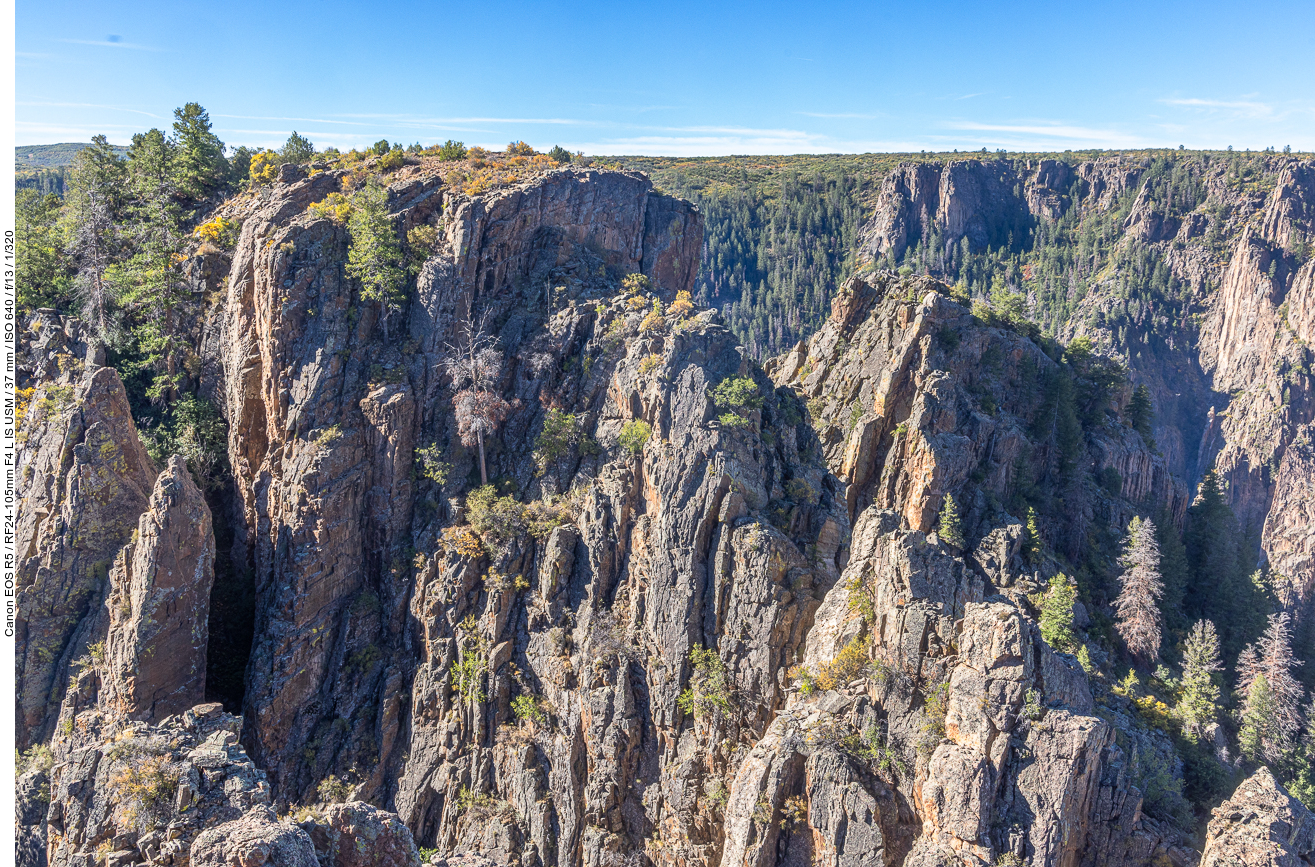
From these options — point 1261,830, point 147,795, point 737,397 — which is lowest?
point 1261,830

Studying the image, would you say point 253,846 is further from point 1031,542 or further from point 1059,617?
point 1031,542

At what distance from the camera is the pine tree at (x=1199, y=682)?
39188mm

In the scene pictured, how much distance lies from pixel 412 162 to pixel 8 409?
26546mm

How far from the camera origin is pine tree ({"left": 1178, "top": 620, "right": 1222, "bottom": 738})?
39.2 m

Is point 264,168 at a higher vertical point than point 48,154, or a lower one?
lower

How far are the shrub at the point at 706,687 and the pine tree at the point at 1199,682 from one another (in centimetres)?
2490

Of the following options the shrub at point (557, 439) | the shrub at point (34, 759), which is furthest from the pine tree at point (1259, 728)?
the shrub at point (34, 759)

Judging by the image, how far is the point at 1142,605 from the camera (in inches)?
1987

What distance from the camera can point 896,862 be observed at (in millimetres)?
A: 21219

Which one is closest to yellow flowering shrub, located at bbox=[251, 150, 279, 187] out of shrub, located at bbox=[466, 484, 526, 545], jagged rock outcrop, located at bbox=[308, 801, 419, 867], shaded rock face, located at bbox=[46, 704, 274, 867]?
shrub, located at bbox=[466, 484, 526, 545]

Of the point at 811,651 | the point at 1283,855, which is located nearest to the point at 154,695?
the point at 811,651

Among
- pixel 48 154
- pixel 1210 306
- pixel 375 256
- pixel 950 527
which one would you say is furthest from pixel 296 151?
pixel 48 154

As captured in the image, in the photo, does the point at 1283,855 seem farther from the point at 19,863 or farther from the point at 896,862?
the point at 19,863

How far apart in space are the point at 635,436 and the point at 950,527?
28233 mm
